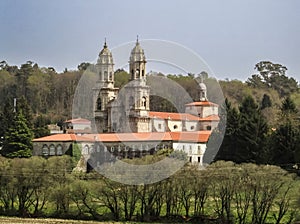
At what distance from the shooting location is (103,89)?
75688 mm

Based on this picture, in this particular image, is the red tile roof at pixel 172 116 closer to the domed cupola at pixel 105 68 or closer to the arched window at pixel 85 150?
the domed cupola at pixel 105 68

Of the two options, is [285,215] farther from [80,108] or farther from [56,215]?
[80,108]

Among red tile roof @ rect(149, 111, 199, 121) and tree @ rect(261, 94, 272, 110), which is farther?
tree @ rect(261, 94, 272, 110)

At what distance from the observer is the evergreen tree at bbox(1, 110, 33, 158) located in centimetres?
6309

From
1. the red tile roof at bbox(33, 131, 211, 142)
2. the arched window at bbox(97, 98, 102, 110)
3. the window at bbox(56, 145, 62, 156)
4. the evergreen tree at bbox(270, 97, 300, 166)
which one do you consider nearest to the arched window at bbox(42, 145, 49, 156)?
the red tile roof at bbox(33, 131, 211, 142)

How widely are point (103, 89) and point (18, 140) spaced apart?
1373 centimetres

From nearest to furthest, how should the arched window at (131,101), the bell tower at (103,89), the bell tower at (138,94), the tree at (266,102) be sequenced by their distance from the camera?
the bell tower at (138,94), the arched window at (131,101), the bell tower at (103,89), the tree at (266,102)

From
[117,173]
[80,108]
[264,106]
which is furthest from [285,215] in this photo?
[264,106]

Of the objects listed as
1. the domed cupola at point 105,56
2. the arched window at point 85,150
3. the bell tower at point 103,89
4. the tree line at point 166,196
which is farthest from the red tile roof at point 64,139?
the tree line at point 166,196

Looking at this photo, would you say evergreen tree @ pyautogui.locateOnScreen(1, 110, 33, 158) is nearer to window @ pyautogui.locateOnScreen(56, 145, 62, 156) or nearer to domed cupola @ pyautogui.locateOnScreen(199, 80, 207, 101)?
window @ pyautogui.locateOnScreen(56, 145, 62, 156)

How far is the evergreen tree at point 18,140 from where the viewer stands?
6309cm

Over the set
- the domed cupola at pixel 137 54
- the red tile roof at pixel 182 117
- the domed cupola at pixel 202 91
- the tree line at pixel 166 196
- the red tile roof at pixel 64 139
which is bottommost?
the tree line at pixel 166 196

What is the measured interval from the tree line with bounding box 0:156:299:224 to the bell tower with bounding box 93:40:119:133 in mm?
31009

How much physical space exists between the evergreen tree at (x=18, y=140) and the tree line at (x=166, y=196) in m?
19.0
